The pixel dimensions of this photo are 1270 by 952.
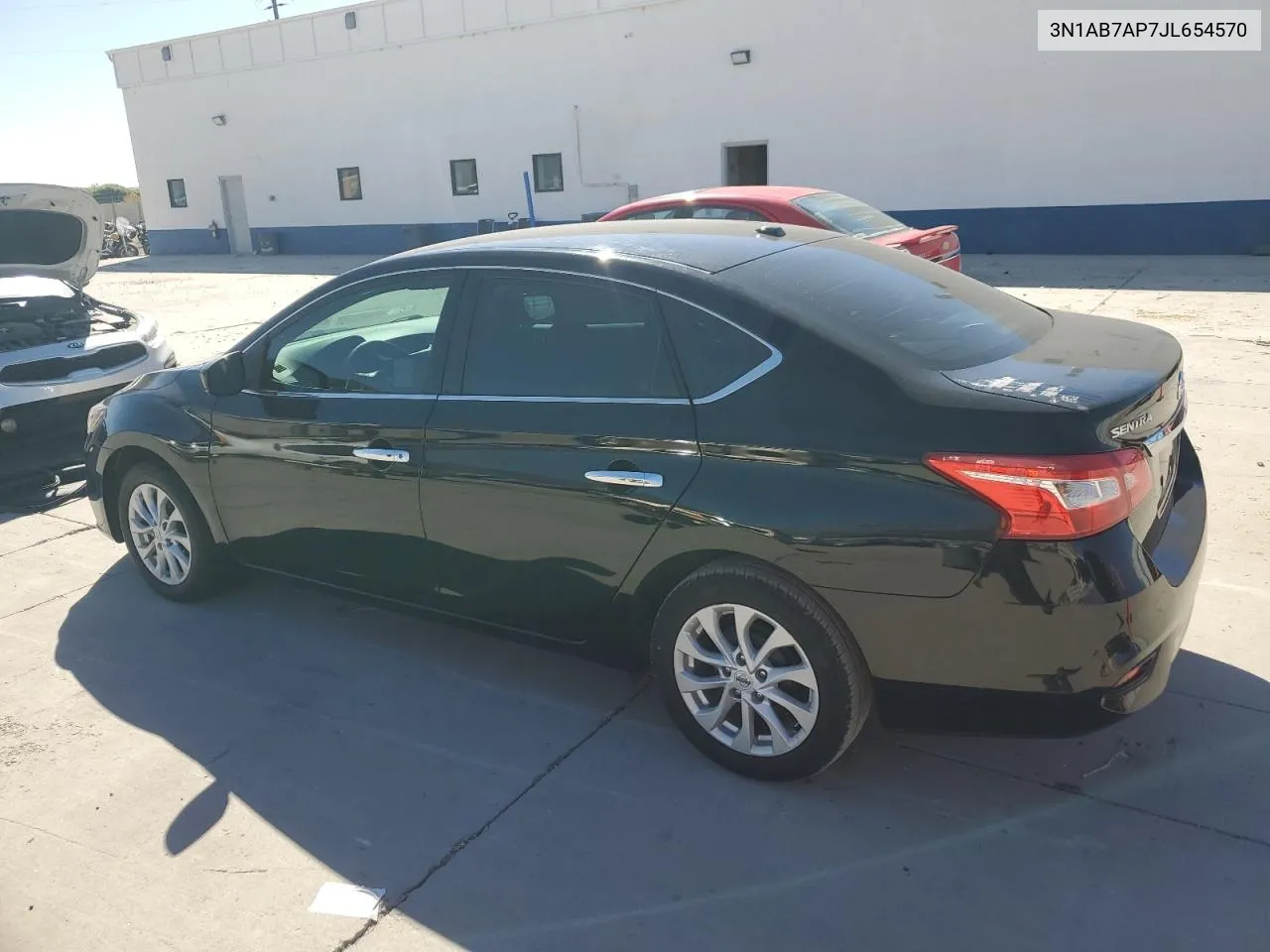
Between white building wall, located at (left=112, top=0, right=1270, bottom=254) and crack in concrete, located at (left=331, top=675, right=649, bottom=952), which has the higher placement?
white building wall, located at (left=112, top=0, right=1270, bottom=254)

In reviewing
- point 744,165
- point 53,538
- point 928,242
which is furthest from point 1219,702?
point 744,165

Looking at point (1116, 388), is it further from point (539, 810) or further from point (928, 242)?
point (928, 242)

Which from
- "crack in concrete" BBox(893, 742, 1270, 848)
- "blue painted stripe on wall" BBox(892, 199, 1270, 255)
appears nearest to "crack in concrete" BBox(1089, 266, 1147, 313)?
"blue painted stripe on wall" BBox(892, 199, 1270, 255)

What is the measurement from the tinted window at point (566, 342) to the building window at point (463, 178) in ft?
68.4

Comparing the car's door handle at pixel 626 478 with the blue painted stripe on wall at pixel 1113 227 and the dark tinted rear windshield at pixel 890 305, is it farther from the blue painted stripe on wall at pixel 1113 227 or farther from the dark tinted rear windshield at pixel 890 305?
the blue painted stripe on wall at pixel 1113 227

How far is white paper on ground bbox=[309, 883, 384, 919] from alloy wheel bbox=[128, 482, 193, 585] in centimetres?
225

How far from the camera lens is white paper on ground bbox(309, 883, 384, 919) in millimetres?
2703

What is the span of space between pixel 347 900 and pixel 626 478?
146cm

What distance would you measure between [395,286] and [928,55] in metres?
15.5

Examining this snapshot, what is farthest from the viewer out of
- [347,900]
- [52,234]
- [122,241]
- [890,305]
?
[122,241]

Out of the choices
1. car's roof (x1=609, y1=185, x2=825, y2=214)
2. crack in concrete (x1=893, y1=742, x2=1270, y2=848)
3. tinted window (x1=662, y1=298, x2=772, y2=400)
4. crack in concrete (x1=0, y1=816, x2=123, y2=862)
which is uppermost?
car's roof (x1=609, y1=185, x2=825, y2=214)

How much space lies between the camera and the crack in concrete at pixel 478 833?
8.66ft

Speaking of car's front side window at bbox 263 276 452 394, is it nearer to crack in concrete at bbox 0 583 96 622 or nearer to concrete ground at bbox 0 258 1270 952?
concrete ground at bbox 0 258 1270 952

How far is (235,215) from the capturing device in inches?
1129
